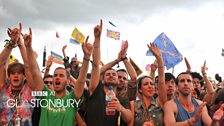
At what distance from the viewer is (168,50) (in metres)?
8.65

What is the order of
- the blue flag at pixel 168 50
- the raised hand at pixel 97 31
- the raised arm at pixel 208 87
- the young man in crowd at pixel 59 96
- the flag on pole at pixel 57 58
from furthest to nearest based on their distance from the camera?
the flag on pole at pixel 57 58, the blue flag at pixel 168 50, the raised arm at pixel 208 87, the raised hand at pixel 97 31, the young man in crowd at pixel 59 96

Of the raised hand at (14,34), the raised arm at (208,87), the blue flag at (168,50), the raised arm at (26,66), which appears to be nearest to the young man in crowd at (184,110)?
the raised arm at (208,87)

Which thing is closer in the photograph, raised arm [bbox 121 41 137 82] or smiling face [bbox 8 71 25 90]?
smiling face [bbox 8 71 25 90]

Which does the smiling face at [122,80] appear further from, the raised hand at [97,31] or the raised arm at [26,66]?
the raised arm at [26,66]

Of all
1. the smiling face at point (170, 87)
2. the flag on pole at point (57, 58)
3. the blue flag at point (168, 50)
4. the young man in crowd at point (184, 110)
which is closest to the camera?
the young man in crowd at point (184, 110)

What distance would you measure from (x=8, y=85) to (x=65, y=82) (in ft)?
2.92

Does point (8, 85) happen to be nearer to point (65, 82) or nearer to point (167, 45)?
point (65, 82)

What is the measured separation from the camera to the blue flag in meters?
8.60

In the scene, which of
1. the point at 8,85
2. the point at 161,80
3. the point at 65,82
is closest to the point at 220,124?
the point at 161,80

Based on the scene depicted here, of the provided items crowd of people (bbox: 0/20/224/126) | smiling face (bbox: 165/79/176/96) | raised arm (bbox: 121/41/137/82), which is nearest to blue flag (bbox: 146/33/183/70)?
raised arm (bbox: 121/41/137/82)

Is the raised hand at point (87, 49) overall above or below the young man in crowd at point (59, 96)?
above

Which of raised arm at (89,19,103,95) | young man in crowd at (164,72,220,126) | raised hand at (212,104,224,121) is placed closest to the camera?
raised hand at (212,104,224,121)

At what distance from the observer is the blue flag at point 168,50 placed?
28.2ft

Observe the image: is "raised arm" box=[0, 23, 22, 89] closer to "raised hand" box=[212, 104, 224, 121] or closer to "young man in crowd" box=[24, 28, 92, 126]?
"young man in crowd" box=[24, 28, 92, 126]
